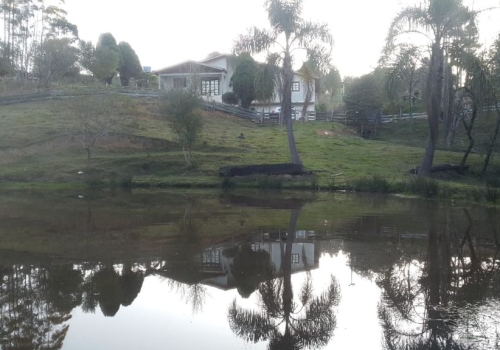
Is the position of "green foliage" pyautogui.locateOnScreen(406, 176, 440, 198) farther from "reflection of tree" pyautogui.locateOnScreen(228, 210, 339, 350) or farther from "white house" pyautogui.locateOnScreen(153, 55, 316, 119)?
"white house" pyautogui.locateOnScreen(153, 55, 316, 119)

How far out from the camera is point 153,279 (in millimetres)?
10039

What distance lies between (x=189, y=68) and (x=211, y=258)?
52638 mm

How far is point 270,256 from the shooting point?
39.3 ft

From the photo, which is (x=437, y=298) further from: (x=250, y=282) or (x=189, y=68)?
(x=189, y=68)

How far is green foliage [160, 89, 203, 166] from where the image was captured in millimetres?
36719

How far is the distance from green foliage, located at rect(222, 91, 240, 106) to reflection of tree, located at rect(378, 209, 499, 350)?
162 feet

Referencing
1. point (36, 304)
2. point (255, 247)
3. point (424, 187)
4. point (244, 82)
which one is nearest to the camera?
point (36, 304)

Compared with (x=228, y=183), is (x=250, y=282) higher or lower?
higher

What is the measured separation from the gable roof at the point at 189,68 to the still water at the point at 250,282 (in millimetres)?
45491

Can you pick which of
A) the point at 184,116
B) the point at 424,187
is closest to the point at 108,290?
the point at 424,187

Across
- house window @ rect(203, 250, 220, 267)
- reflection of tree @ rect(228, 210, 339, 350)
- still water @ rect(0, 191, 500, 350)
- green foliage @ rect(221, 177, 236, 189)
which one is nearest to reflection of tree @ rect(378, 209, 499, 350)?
still water @ rect(0, 191, 500, 350)

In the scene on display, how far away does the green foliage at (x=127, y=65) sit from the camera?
75.2 m

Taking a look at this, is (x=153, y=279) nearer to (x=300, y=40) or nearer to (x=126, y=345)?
(x=126, y=345)

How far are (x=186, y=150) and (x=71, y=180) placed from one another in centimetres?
918
